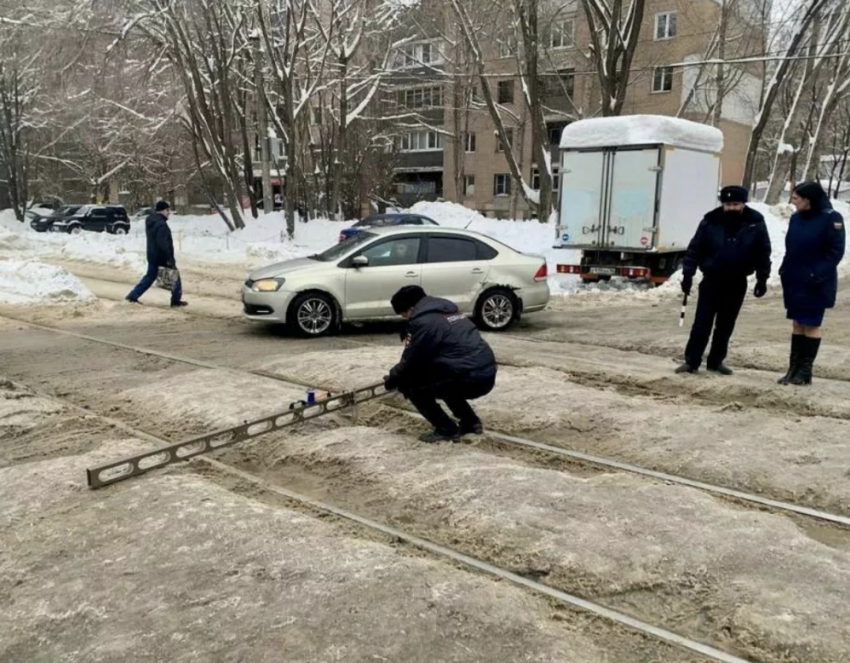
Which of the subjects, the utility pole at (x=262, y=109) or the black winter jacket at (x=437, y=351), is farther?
the utility pole at (x=262, y=109)

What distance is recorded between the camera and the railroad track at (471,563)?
3373mm

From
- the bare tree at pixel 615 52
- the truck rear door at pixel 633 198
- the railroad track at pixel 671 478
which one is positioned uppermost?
the bare tree at pixel 615 52

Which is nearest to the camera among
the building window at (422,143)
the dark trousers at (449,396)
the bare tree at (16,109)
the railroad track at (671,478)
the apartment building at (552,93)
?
the railroad track at (671,478)

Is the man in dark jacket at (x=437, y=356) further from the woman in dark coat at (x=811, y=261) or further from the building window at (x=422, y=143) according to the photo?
the building window at (x=422, y=143)

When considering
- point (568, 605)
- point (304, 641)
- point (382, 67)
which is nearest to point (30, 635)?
point (304, 641)

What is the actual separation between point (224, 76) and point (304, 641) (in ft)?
85.5

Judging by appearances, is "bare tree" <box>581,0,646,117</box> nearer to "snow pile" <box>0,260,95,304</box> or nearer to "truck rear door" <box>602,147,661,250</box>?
"truck rear door" <box>602,147,661,250</box>

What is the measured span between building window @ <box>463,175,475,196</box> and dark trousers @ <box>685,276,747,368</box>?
47.9 metres

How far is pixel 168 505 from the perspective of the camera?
469 centimetres

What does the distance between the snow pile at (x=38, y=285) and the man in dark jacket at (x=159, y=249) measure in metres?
1.01

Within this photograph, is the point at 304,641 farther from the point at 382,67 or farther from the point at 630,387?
the point at 382,67

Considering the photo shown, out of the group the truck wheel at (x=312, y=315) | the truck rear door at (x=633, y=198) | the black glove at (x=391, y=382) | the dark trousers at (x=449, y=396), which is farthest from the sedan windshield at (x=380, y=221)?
the black glove at (x=391, y=382)

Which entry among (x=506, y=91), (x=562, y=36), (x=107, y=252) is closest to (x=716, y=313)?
(x=107, y=252)

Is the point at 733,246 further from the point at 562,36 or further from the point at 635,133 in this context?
the point at 562,36
